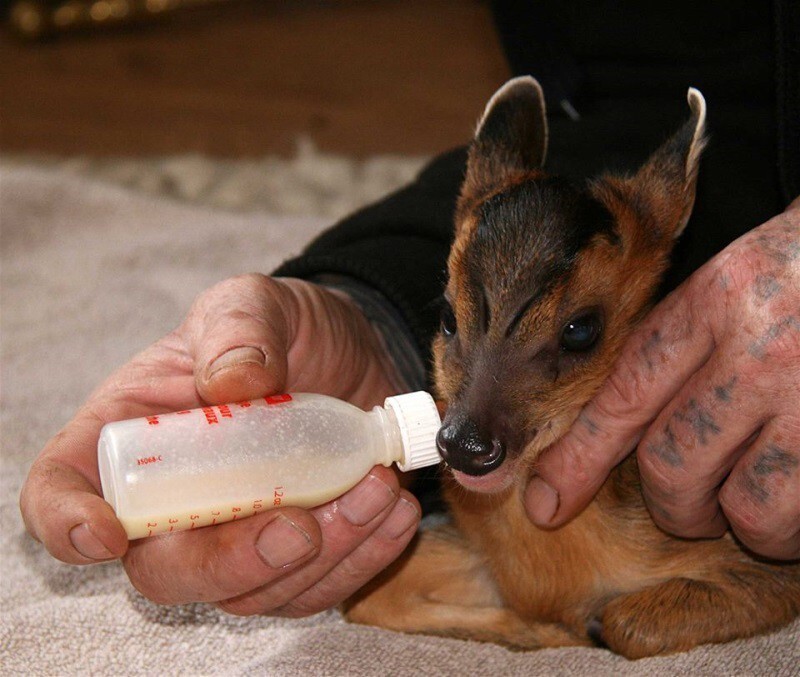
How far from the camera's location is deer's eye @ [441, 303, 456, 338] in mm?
1527

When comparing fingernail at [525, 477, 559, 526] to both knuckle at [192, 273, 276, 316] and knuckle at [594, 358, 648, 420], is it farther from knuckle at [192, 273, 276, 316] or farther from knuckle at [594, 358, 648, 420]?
knuckle at [192, 273, 276, 316]

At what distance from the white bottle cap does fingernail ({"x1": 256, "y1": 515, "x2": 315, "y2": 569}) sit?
0.17 metres

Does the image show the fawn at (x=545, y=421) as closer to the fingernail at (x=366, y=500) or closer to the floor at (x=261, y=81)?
the fingernail at (x=366, y=500)

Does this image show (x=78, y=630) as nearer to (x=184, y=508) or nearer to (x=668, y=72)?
(x=184, y=508)

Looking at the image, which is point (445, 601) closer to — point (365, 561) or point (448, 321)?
point (365, 561)

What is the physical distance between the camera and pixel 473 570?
5.88ft

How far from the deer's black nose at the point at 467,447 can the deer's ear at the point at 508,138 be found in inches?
18.8

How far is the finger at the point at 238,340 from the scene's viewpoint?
1316 mm

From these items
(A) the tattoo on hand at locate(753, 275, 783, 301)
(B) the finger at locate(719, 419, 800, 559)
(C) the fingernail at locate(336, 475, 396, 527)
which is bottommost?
(C) the fingernail at locate(336, 475, 396, 527)

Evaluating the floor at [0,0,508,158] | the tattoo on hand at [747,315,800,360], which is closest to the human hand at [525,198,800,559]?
the tattoo on hand at [747,315,800,360]

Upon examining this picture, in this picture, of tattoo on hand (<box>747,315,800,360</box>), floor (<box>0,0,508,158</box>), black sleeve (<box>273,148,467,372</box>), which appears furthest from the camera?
floor (<box>0,0,508,158</box>)

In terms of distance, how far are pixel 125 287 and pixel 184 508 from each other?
4.97 feet

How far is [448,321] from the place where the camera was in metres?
1.54

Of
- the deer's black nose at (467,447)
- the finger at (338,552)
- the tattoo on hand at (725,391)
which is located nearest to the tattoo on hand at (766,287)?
the tattoo on hand at (725,391)
